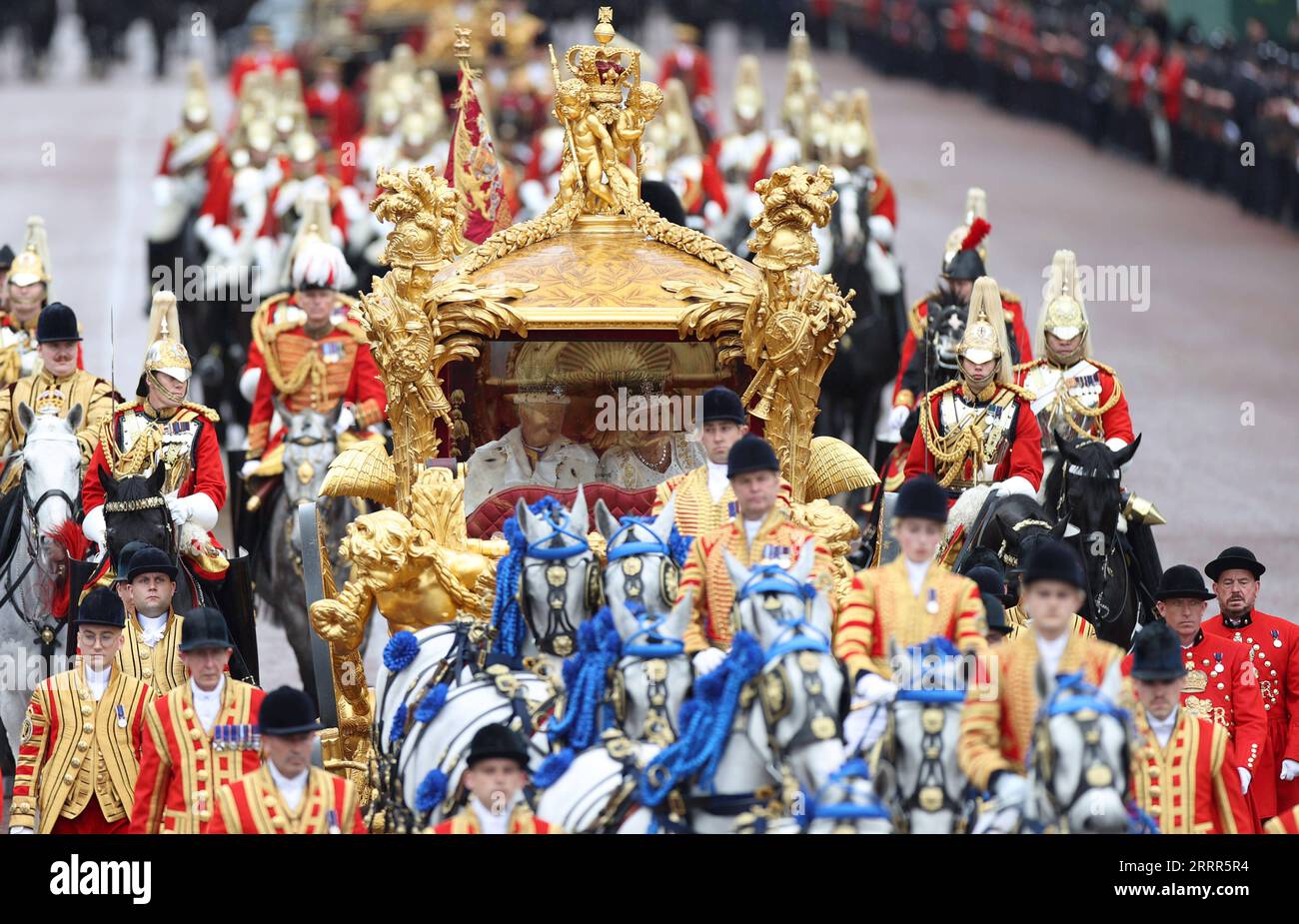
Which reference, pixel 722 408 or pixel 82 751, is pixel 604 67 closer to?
pixel 722 408

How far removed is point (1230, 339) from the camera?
81.0 ft

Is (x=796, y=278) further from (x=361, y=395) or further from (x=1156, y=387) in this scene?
(x=1156, y=387)

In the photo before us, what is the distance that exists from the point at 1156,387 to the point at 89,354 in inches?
335

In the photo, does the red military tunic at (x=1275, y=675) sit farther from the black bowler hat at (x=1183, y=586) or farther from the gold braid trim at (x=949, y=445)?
the gold braid trim at (x=949, y=445)

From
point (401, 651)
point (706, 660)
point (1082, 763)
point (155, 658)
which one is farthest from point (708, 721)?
point (155, 658)

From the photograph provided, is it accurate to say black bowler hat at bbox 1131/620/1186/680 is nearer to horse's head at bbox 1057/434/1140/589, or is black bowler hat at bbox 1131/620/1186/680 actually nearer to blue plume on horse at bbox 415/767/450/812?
blue plume on horse at bbox 415/767/450/812

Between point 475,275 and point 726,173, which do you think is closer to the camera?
point 475,275

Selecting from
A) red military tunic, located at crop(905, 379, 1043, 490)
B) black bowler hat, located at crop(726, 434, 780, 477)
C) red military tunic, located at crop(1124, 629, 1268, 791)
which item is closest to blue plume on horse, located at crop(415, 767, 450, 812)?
black bowler hat, located at crop(726, 434, 780, 477)

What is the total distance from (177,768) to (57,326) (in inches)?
146

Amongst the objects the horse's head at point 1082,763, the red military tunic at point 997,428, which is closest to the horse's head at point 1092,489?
the red military tunic at point 997,428

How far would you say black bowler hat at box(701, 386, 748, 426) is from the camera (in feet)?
33.7

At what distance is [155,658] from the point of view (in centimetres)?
1104

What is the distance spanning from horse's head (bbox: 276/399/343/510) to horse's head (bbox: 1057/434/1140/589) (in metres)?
3.76
